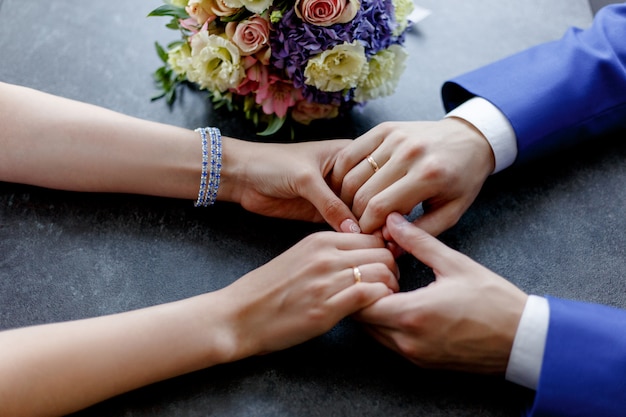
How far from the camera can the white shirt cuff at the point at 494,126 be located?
1108 millimetres

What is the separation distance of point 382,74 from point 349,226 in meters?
0.29

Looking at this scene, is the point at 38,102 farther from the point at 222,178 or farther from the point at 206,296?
the point at 206,296

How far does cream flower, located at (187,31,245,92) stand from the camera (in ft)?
3.48

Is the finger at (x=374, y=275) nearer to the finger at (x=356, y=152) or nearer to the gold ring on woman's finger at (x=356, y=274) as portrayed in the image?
the gold ring on woman's finger at (x=356, y=274)

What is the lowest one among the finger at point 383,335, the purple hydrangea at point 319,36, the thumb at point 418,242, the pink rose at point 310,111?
the finger at point 383,335

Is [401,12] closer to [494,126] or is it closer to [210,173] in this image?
[494,126]

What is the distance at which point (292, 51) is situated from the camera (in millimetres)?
1062

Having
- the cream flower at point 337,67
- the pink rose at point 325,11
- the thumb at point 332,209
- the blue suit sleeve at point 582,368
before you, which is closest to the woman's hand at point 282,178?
the thumb at point 332,209

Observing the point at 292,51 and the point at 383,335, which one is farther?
the point at 292,51

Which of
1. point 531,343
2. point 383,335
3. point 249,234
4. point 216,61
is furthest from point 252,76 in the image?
point 531,343

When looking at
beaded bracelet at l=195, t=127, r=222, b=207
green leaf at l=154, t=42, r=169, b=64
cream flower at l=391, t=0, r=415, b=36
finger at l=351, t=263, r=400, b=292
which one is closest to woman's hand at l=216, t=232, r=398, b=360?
finger at l=351, t=263, r=400, b=292

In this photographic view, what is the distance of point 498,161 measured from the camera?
1.12 metres

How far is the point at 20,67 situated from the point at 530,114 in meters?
1.01

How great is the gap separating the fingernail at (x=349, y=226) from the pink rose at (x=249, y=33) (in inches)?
12.5
